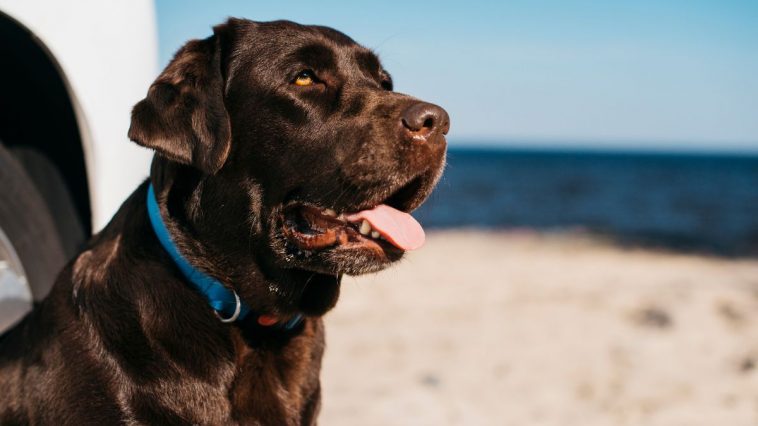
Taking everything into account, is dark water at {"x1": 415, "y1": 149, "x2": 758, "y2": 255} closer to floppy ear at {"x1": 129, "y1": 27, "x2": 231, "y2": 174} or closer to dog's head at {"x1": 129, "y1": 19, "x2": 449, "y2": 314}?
dog's head at {"x1": 129, "y1": 19, "x2": 449, "y2": 314}

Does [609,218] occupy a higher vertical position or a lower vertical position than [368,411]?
lower

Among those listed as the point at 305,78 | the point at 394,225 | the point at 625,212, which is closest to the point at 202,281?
the point at 394,225

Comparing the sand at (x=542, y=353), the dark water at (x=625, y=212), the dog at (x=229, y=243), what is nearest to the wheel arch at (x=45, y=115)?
the dog at (x=229, y=243)

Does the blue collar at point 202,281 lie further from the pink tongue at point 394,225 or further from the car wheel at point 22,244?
the car wheel at point 22,244

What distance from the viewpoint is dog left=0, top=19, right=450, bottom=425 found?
9.30 feet

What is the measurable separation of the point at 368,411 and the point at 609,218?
18891 millimetres

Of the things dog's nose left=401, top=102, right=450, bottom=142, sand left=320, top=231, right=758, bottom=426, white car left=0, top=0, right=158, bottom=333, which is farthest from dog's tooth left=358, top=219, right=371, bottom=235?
sand left=320, top=231, right=758, bottom=426

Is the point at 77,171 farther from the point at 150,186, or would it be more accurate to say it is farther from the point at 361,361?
the point at 361,361

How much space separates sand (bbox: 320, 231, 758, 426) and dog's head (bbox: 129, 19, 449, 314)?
2134mm

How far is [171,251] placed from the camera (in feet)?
9.76

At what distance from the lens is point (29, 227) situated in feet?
11.4

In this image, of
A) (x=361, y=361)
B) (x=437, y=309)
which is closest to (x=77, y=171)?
(x=361, y=361)

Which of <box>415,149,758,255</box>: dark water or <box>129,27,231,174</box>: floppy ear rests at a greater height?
<box>129,27,231,174</box>: floppy ear

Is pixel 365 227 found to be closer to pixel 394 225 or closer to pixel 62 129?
pixel 394 225
